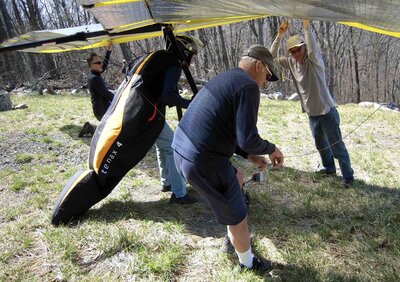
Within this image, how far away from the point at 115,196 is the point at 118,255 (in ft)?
4.11

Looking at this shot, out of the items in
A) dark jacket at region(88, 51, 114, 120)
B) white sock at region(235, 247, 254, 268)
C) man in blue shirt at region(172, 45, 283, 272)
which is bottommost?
white sock at region(235, 247, 254, 268)

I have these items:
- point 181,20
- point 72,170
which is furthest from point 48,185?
point 181,20

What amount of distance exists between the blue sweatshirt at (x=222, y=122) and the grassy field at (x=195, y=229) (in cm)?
104

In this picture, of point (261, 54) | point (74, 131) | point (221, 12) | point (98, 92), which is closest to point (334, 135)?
point (221, 12)

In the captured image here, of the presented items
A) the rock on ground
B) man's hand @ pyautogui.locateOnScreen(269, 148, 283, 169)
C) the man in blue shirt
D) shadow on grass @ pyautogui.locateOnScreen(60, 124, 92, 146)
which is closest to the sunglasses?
the man in blue shirt

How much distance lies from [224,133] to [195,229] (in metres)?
1.48

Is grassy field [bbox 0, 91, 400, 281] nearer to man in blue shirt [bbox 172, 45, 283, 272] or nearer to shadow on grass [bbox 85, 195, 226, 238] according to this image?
shadow on grass [bbox 85, 195, 226, 238]

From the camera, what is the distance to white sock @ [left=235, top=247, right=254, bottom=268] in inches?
101

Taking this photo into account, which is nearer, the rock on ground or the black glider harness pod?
the black glider harness pod

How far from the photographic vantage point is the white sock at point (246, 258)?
258 cm

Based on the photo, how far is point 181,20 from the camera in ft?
10.4

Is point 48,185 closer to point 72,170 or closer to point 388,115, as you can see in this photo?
point 72,170

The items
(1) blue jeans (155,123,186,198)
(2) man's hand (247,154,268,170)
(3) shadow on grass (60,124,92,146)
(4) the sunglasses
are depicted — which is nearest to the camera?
(2) man's hand (247,154,268,170)

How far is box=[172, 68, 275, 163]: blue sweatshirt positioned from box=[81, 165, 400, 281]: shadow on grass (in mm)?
1143
